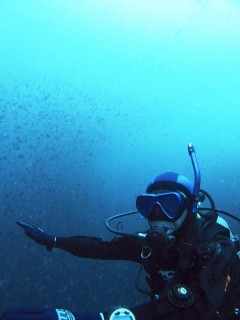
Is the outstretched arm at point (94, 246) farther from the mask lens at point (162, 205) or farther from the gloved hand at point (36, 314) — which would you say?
the gloved hand at point (36, 314)

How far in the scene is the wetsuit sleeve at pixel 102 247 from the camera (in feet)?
8.27

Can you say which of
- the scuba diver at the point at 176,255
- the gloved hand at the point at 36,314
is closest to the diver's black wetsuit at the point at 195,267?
the scuba diver at the point at 176,255

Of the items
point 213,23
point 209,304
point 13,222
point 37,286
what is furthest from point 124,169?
point 209,304

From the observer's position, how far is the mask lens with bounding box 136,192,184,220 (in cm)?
213

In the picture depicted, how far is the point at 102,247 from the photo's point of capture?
2525 millimetres

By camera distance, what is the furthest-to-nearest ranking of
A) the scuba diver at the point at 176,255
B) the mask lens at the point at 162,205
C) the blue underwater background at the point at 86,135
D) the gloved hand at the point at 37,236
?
the blue underwater background at the point at 86,135, the gloved hand at the point at 37,236, the mask lens at the point at 162,205, the scuba diver at the point at 176,255

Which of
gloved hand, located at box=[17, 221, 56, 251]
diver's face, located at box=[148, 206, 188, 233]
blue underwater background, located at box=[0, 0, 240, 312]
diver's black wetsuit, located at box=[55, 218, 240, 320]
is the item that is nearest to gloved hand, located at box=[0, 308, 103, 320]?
diver's black wetsuit, located at box=[55, 218, 240, 320]

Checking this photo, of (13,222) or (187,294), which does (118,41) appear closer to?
(13,222)

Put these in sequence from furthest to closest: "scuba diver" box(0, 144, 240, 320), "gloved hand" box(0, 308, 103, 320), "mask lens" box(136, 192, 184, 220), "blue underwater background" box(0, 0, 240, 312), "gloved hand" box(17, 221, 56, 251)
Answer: "blue underwater background" box(0, 0, 240, 312)
"gloved hand" box(17, 221, 56, 251)
"mask lens" box(136, 192, 184, 220)
"scuba diver" box(0, 144, 240, 320)
"gloved hand" box(0, 308, 103, 320)

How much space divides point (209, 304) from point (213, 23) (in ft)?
20.8

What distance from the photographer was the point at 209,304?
4.72 feet

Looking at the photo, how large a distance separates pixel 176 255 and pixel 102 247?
0.69m

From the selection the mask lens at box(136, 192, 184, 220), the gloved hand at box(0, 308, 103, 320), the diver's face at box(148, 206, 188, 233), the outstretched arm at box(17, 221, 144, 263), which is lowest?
the outstretched arm at box(17, 221, 144, 263)

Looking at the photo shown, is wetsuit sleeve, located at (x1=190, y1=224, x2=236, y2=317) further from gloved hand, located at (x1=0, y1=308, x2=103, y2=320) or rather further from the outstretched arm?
the outstretched arm
